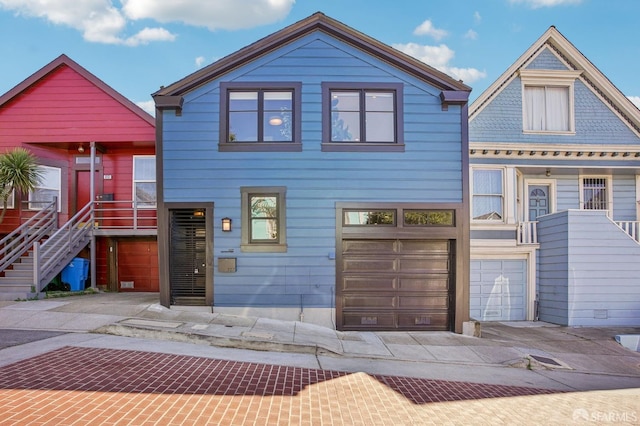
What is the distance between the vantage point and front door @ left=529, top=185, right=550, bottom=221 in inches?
595

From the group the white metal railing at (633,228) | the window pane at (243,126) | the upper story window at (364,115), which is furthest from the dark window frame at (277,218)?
the white metal railing at (633,228)

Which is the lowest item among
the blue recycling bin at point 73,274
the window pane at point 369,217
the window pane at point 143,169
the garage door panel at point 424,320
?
the garage door panel at point 424,320

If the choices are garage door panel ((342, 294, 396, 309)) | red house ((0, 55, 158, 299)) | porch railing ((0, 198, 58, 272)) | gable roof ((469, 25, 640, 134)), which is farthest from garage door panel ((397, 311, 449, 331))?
porch railing ((0, 198, 58, 272))

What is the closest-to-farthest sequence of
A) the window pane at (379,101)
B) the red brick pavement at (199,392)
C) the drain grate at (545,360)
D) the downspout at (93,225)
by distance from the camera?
the red brick pavement at (199,392), the drain grate at (545,360), the window pane at (379,101), the downspout at (93,225)

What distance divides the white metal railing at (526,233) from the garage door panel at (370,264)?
18.0ft

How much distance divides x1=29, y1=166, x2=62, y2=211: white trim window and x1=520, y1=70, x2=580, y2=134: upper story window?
15655 millimetres

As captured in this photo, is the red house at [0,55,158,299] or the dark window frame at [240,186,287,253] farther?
the red house at [0,55,158,299]

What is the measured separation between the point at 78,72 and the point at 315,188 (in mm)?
9183

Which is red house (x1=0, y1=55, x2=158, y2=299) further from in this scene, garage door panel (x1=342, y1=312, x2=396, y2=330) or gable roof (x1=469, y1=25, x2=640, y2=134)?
gable roof (x1=469, y1=25, x2=640, y2=134)

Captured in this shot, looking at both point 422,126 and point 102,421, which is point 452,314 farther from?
point 102,421

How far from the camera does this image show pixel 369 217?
11.2m

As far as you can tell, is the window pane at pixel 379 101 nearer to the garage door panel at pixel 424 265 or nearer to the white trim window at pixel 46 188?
the garage door panel at pixel 424 265

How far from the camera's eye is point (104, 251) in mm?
14523

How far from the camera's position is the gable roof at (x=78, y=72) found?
547 inches
